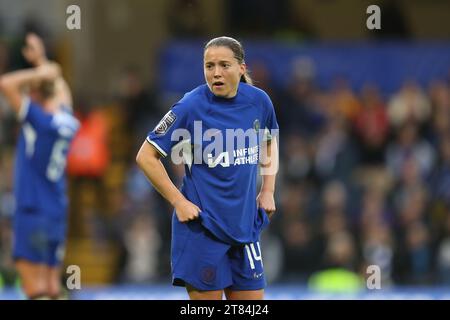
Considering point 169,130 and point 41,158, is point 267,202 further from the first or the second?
Answer: point 41,158

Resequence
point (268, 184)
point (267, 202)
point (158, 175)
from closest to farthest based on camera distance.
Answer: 1. point (158, 175)
2. point (267, 202)
3. point (268, 184)

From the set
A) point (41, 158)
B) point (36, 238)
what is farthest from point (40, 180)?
point (36, 238)

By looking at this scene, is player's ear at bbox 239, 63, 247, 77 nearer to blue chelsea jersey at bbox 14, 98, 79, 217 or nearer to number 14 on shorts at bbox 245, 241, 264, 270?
number 14 on shorts at bbox 245, 241, 264, 270

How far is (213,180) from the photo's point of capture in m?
6.92

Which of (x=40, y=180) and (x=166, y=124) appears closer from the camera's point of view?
(x=166, y=124)

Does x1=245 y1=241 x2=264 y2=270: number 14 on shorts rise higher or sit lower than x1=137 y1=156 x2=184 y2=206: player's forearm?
lower

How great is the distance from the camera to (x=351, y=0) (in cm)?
1811

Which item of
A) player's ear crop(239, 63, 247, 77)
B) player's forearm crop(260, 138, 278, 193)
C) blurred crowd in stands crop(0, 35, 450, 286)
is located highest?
player's ear crop(239, 63, 247, 77)

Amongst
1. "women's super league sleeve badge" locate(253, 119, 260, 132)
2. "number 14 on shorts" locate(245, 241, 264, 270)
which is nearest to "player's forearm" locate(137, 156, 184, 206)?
"number 14 on shorts" locate(245, 241, 264, 270)

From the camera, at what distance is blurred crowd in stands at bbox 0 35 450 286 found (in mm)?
14438

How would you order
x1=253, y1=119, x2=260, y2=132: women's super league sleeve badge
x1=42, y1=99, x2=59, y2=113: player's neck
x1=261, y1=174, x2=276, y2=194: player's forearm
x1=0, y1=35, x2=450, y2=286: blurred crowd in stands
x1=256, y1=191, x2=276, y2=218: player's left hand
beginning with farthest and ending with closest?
x1=0, y1=35, x2=450, y2=286: blurred crowd in stands < x1=42, y1=99, x2=59, y2=113: player's neck < x1=261, y1=174, x2=276, y2=194: player's forearm < x1=256, y1=191, x2=276, y2=218: player's left hand < x1=253, y1=119, x2=260, y2=132: women's super league sleeve badge

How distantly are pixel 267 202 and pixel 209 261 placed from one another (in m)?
0.60

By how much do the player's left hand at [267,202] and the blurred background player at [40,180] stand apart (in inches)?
143
